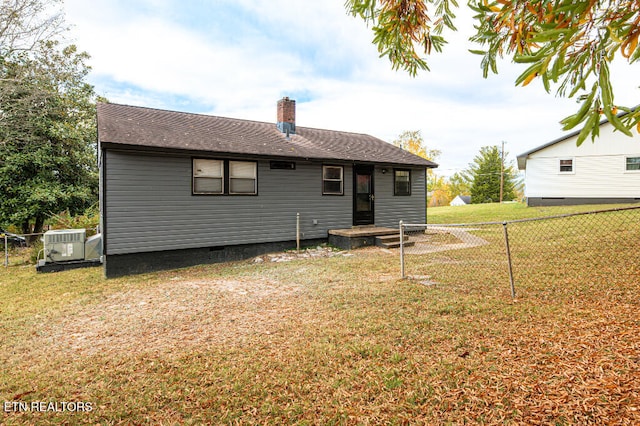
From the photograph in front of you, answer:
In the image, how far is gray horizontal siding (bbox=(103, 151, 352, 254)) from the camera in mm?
8008

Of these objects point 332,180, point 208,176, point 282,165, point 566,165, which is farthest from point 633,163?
point 208,176

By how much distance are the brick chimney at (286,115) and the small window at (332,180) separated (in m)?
2.61

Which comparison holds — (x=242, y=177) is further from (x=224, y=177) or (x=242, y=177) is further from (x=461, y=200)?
(x=461, y=200)

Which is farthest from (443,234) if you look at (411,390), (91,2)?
(91,2)

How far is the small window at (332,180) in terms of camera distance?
1127 cm

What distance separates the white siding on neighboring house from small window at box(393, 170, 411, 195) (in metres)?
11.5

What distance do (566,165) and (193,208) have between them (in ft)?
68.2

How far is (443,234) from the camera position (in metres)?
12.5

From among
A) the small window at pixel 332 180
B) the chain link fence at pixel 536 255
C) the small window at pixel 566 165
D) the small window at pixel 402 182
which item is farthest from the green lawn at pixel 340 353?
the small window at pixel 566 165

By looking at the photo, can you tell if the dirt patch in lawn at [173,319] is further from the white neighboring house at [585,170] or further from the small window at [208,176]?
the white neighboring house at [585,170]

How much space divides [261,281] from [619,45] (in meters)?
6.24

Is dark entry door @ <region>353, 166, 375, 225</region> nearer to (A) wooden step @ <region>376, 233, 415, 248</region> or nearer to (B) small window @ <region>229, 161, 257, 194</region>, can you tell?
(A) wooden step @ <region>376, 233, 415, 248</region>

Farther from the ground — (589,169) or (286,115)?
(286,115)

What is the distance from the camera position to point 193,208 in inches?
354
